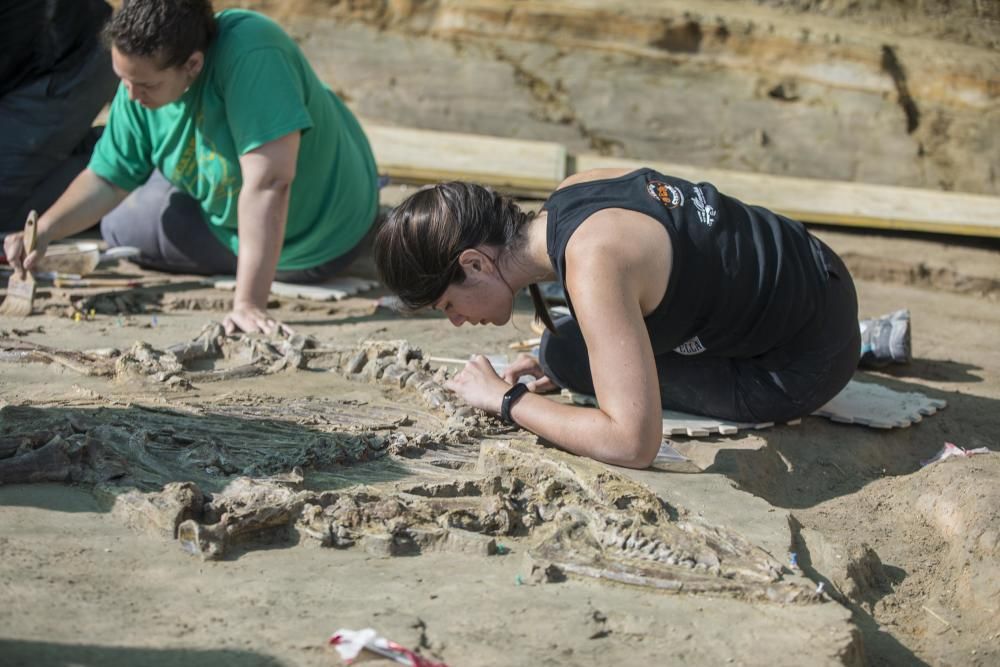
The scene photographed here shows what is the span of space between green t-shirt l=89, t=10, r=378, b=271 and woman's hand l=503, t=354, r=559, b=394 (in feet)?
4.06

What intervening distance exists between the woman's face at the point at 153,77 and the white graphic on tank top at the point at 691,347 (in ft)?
6.54

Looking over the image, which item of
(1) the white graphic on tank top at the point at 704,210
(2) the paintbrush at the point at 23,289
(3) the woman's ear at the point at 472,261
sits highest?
(1) the white graphic on tank top at the point at 704,210

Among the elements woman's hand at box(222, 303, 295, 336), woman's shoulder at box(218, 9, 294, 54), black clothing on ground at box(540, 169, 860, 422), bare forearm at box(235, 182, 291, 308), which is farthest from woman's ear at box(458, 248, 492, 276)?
woman's shoulder at box(218, 9, 294, 54)

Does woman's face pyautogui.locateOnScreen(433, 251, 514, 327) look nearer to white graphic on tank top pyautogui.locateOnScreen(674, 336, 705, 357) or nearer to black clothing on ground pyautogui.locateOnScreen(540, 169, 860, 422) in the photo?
black clothing on ground pyautogui.locateOnScreen(540, 169, 860, 422)

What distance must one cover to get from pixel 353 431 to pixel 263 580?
0.81 meters

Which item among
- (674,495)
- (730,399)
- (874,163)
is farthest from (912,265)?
(674,495)

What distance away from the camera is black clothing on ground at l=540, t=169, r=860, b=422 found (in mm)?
2787

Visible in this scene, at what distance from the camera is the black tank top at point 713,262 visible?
9.02 ft

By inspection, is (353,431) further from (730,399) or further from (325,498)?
(730,399)

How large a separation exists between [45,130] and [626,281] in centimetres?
346

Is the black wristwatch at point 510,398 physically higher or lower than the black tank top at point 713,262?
lower

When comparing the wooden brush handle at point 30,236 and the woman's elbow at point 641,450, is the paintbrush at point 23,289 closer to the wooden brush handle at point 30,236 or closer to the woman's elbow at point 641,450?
the wooden brush handle at point 30,236

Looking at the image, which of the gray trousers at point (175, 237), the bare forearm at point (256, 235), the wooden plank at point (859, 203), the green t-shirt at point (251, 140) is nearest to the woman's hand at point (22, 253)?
the green t-shirt at point (251, 140)

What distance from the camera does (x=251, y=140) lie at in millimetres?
3969
